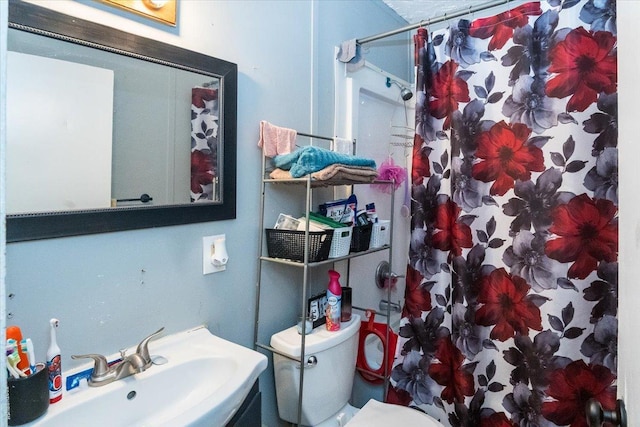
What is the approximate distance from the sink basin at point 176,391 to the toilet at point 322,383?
31cm

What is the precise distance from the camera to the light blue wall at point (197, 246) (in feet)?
3.13

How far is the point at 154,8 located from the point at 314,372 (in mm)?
1330

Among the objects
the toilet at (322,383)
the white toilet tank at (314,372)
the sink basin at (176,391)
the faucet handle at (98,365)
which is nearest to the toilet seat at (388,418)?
the toilet at (322,383)

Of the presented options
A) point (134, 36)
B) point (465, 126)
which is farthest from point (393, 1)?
point (134, 36)

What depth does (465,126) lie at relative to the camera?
5.13ft

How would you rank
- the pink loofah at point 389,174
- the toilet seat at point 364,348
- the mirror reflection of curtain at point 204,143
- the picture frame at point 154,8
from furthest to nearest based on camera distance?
the pink loofah at point 389,174, the toilet seat at point 364,348, the mirror reflection of curtain at point 204,143, the picture frame at point 154,8

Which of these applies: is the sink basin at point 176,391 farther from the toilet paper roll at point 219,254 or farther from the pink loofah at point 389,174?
the pink loofah at point 389,174

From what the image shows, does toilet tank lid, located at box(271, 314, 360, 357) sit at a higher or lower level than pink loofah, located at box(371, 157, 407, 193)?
lower

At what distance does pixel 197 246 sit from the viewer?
1.26 meters

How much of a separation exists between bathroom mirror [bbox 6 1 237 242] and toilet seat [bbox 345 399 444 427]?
922 mm

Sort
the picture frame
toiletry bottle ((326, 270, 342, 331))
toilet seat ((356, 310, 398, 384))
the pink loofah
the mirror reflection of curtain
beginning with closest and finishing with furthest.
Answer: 1. the picture frame
2. the mirror reflection of curtain
3. toiletry bottle ((326, 270, 342, 331))
4. toilet seat ((356, 310, 398, 384))
5. the pink loofah

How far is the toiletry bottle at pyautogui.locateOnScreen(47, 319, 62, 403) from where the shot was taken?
0.90 m

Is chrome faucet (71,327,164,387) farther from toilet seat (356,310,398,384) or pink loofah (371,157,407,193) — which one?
pink loofah (371,157,407,193)

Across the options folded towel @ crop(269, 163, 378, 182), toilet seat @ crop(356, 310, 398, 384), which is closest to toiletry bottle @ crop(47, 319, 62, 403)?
folded towel @ crop(269, 163, 378, 182)
